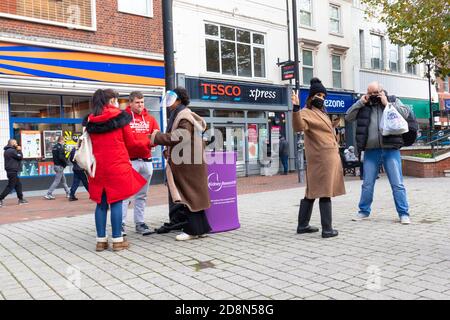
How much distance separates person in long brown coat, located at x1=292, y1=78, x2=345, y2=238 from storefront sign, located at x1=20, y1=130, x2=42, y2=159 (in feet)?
34.5

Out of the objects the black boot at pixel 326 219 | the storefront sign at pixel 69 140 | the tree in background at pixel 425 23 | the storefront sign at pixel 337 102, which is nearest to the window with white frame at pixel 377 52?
the storefront sign at pixel 337 102

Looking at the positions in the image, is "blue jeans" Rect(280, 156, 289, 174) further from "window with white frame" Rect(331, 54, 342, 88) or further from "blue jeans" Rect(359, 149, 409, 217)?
"blue jeans" Rect(359, 149, 409, 217)

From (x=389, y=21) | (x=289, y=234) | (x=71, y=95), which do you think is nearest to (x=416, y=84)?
(x=389, y=21)

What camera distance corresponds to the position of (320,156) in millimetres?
5363

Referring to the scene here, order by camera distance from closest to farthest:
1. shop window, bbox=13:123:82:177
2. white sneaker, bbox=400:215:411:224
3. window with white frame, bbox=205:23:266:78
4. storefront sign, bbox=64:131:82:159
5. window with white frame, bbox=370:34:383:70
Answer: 1. white sneaker, bbox=400:215:411:224
2. shop window, bbox=13:123:82:177
3. storefront sign, bbox=64:131:82:159
4. window with white frame, bbox=205:23:266:78
5. window with white frame, bbox=370:34:383:70

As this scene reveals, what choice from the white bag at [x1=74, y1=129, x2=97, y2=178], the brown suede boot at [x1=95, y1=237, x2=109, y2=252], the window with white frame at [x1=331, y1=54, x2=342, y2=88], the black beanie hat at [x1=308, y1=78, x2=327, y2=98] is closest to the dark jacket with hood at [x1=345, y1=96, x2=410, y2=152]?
the black beanie hat at [x1=308, y1=78, x2=327, y2=98]

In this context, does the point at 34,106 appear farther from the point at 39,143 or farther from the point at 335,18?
the point at 335,18

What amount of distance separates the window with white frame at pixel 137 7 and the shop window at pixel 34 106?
385 centimetres

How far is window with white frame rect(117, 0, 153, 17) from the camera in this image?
1534cm

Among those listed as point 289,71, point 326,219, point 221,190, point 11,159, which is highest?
point 289,71

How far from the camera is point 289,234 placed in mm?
5652

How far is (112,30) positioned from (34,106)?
141 inches

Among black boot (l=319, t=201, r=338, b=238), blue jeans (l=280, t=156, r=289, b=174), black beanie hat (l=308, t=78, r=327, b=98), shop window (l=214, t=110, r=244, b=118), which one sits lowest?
black boot (l=319, t=201, r=338, b=238)

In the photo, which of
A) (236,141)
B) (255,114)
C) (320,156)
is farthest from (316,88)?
(255,114)
